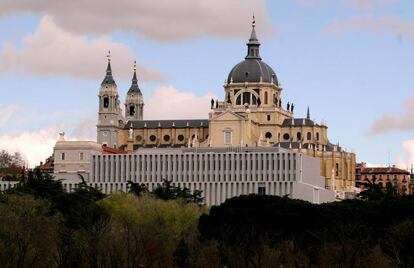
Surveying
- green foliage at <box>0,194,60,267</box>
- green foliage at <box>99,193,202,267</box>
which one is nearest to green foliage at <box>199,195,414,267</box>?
green foliage at <box>99,193,202,267</box>

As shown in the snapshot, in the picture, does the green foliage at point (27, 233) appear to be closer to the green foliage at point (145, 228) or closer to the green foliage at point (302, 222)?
the green foliage at point (145, 228)

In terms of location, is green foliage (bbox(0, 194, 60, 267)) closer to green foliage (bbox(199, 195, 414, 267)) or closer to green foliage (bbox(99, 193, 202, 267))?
green foliage (bbox(99, 193, 202, 267))

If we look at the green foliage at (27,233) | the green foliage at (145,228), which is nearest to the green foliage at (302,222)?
the green foliage at (145,228)

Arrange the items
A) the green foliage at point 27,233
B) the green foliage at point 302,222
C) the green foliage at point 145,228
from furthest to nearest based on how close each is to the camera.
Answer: the green foliage at point 302,222 → the green foliage at point 145,228 → the green foliage at point 27,233

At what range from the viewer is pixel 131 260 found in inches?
4225

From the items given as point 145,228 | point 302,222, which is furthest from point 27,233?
point 302,222

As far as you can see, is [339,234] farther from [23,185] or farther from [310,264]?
[23,185]

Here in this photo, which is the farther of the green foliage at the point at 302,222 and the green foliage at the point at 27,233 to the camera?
the green foliage at the point at 302,222

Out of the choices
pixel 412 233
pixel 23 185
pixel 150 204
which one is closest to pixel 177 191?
pixel 23 185

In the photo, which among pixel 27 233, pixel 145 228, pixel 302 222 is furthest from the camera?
pixel 302 222

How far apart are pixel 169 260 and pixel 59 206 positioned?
176ft

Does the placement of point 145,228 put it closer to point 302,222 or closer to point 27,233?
point 302,222

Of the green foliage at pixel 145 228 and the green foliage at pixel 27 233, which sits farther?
the green foliage at pixel 145 228

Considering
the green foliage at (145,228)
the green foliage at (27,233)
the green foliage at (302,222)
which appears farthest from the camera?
the green foliage at (302,222)
